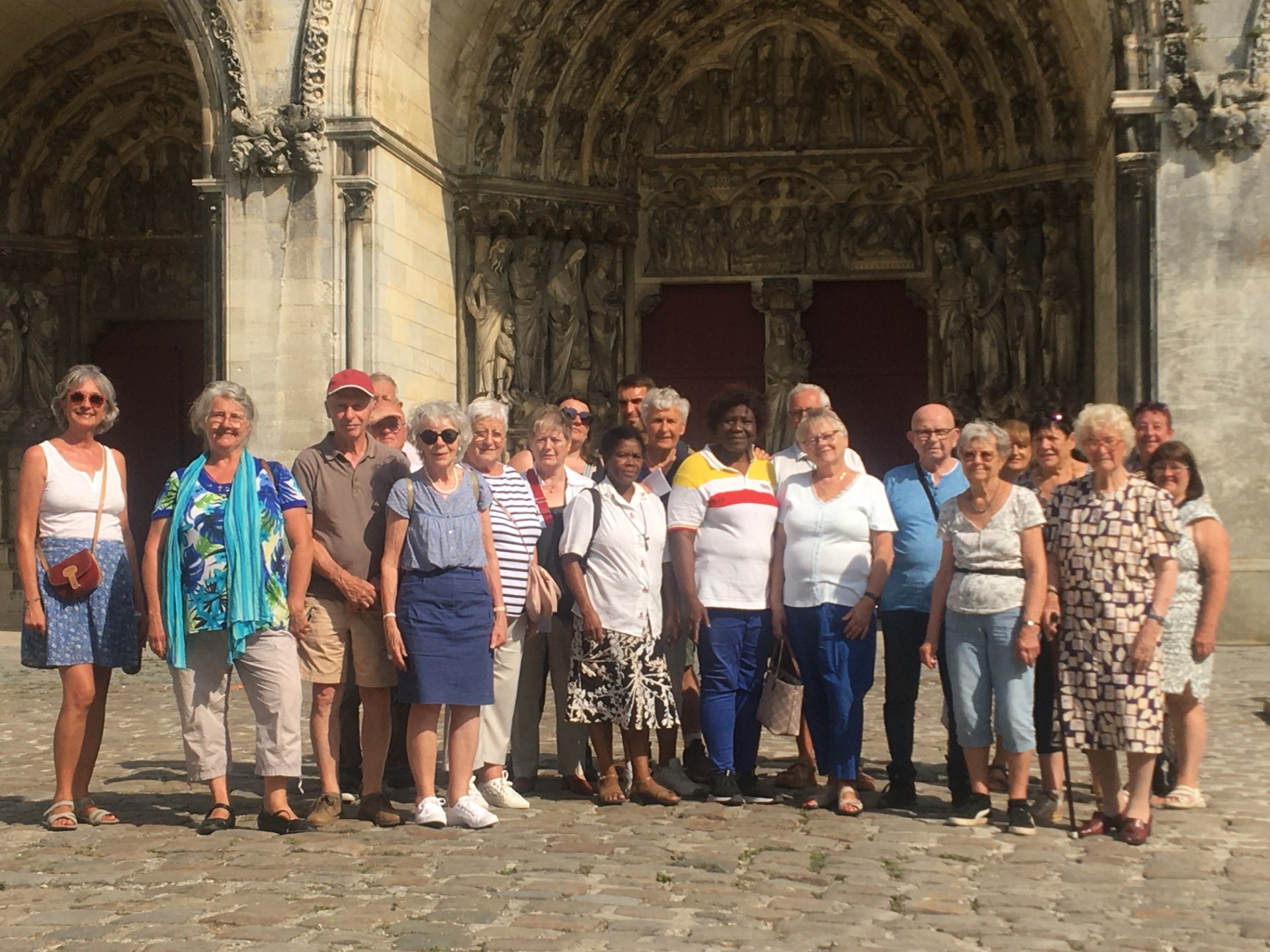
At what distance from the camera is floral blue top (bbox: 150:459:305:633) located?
19.7 ft

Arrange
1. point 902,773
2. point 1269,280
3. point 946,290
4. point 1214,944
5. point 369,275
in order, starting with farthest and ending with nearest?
point 946,290 < point 369,275 < point 1269,280 < point 902,773 < point 1214,944

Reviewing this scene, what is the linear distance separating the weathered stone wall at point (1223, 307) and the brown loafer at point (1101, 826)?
6044mm

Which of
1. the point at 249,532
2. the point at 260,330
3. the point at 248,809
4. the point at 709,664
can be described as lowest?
the point at 248,809

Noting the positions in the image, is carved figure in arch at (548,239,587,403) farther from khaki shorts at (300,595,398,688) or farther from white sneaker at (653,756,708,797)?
khaki shorts at (300,595,398,688)

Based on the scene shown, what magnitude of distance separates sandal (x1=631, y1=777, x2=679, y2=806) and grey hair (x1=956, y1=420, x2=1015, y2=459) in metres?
1.70

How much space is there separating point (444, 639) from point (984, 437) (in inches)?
81.1

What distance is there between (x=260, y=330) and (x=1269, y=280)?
7.17 m

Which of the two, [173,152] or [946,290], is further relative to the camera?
[173,152]

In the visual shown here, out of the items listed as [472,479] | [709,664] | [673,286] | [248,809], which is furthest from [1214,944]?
[673,286]

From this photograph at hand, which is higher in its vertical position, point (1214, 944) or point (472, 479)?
point (472, 479)

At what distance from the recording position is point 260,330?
1272cm

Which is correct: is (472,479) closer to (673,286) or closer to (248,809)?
(248,809)

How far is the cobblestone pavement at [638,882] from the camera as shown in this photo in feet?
14.8

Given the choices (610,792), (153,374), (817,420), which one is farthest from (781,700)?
(153,374)
